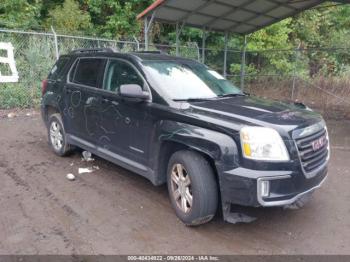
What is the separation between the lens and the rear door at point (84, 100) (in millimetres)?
5301

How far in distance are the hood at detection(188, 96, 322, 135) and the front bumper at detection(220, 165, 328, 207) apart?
0.44 m

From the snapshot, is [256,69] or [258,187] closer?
[258,187]

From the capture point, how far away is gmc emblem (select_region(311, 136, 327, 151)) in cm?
386

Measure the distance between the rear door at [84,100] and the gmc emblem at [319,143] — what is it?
9.77 ft

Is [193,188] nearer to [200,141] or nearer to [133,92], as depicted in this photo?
[200,141]

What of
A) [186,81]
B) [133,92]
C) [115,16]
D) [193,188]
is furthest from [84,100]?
[115,16]

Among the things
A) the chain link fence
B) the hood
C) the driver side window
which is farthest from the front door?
the chain link fence

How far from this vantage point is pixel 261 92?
48.1 ft

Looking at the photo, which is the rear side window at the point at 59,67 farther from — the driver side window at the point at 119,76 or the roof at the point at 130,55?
the driver side window at the point at 119,76

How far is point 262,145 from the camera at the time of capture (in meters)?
3.48

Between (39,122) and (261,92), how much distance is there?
8.97m

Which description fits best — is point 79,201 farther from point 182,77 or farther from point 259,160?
point 259,160

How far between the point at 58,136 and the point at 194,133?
11.5ft

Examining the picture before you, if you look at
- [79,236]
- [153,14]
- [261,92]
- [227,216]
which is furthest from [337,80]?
[79,236]
